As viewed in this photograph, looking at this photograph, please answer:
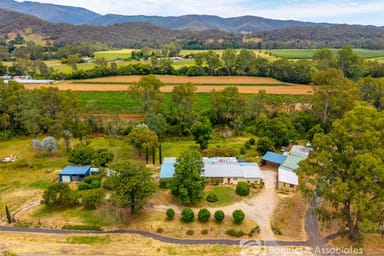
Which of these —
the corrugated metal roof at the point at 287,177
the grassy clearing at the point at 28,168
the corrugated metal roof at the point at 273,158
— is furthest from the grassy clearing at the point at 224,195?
the grassy clearing at the point at 28,168

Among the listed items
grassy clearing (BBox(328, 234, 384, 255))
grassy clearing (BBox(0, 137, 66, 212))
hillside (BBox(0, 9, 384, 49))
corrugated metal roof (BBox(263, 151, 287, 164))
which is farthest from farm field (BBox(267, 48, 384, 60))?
grassy clearing (BBox(328, 234, 384, 255))

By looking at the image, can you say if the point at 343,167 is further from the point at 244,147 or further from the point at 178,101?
the point at 178,101

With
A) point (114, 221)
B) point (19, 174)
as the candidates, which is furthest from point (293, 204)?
point (19, 174)

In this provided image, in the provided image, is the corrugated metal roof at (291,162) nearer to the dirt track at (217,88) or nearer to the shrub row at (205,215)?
the shrub row at (205,215)

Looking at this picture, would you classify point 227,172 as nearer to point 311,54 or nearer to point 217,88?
point 217,88

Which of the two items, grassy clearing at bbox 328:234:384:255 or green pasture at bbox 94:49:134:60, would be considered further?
green pasture at bbox 94:49:134:60

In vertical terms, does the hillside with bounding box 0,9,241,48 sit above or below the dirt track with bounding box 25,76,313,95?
above

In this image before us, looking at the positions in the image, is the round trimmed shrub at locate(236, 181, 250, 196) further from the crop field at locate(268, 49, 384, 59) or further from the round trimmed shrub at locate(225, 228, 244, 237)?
the crop field at locate(268, 49, 384, 59)
